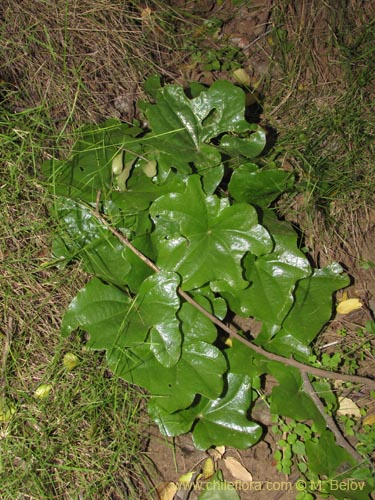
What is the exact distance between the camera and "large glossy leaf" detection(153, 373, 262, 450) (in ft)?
6.28

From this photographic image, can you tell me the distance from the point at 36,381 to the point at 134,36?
1.59 m

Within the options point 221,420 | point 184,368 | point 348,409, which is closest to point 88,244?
point 184,368

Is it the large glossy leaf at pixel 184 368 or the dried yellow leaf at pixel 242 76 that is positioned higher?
the dried yellow leaf at pixel 242 76

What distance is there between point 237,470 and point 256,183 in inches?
45.8

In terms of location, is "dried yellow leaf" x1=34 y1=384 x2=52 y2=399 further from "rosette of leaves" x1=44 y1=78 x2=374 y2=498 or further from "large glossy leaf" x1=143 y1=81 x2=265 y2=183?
"large glossy leaf" x1=143 y1=81 x2=265 y2=183

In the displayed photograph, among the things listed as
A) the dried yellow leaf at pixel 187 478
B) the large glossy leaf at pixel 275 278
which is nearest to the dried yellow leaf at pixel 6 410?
the dried yellow leaf at pixel 187 478

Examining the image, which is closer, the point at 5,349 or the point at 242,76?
the point at 5,349

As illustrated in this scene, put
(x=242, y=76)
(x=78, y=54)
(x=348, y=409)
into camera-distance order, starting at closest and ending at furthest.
Answer: 1. (x=348, y=409)
2. (x=78, y=54)
3. (x=242, y=76)

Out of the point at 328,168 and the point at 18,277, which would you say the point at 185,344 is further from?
the point at 328,168

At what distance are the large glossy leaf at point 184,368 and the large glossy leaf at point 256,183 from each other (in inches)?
19.6

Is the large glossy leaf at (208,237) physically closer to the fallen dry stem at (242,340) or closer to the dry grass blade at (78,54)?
the fallen dry stem at (242,340)

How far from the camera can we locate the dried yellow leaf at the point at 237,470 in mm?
2010

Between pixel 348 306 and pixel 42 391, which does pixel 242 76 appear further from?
pixel 42 391

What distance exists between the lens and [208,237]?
6.15 feet
